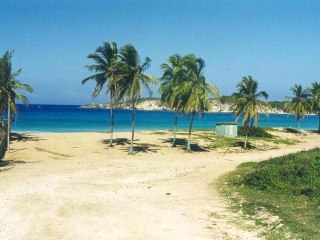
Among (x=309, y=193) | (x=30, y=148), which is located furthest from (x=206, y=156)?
(x=309, y=193)

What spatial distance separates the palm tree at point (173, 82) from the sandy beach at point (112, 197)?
6.33m

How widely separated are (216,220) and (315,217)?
12.5 ft

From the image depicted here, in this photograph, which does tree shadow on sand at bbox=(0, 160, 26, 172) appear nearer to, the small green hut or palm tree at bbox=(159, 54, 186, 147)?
palm tree at bbox=(159, 54, 186, 147)

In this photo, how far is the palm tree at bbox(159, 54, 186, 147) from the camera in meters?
42.2

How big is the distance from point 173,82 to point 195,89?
3.71 meters

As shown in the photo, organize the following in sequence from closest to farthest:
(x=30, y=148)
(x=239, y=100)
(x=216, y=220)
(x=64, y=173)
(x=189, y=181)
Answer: (x=216, y=220) → (x=189, y=181) → (x=64, y=173) → (x=30, y=148) → (x=239, y=100)

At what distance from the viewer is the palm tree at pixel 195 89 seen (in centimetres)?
4091

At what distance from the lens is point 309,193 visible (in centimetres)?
2072

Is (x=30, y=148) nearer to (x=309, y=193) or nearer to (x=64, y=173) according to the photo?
(x=64, y=173)

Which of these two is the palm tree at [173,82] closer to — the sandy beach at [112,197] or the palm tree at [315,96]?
the sandy beach at [112,197]

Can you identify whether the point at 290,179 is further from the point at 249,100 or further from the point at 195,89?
the point at 249,100

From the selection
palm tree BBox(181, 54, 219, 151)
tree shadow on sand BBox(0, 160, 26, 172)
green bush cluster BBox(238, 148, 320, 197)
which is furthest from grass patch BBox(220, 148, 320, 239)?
tree shadow on sand BBox(0, 160, 26, 172)

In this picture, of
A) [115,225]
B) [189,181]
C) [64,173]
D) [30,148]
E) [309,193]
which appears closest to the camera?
[115,225]

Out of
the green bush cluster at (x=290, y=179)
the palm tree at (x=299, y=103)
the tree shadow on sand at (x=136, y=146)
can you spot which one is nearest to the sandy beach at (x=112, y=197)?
the green bush cluster at (x=290, y=179)
